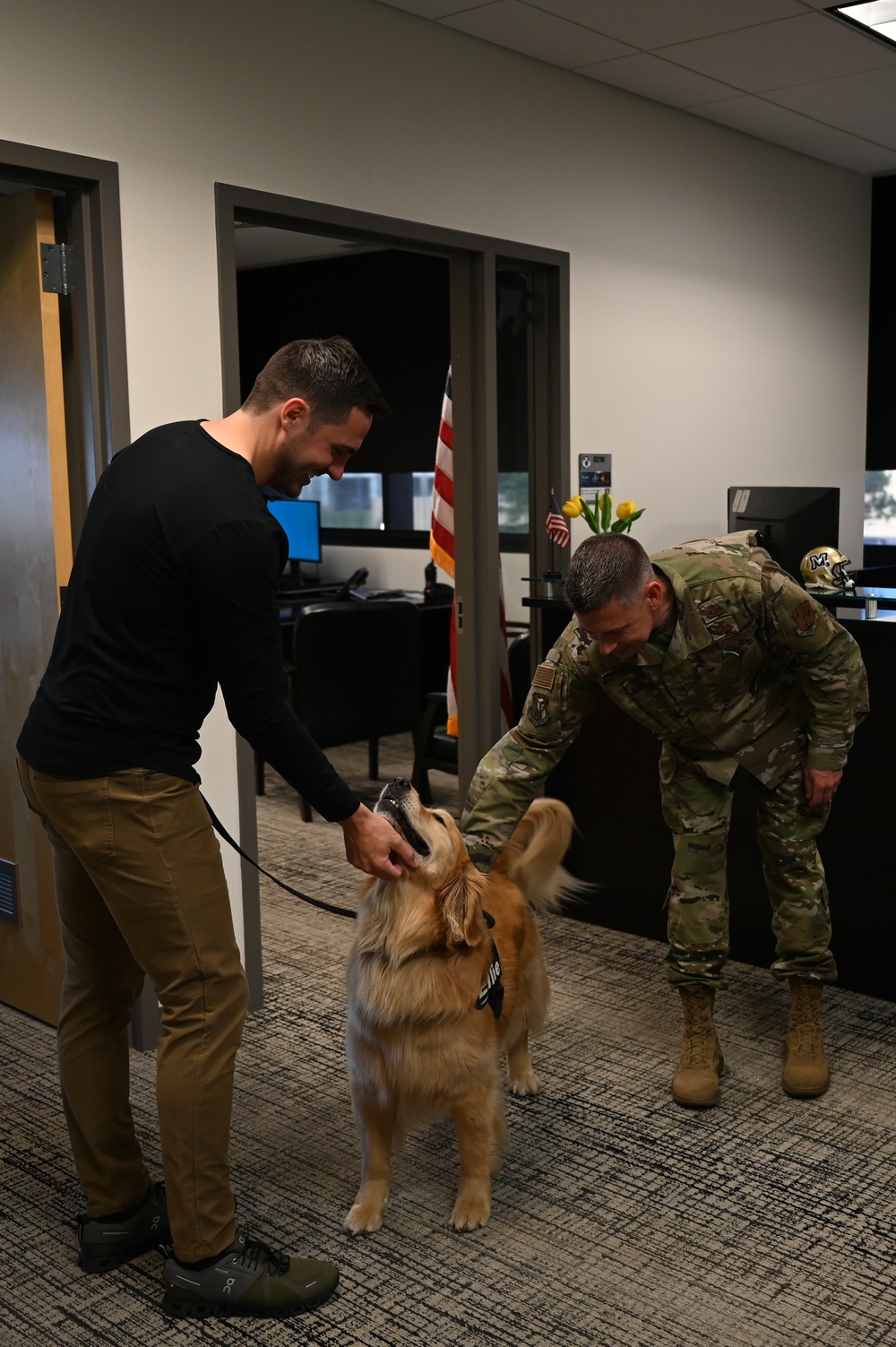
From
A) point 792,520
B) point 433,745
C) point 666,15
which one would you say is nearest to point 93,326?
point 666,15

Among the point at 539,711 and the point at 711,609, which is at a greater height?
the point at 711,609

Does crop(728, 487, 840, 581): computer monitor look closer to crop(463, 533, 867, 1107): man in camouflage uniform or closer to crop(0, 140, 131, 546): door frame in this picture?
crop(463, 533, 867, 1107): man in camouflage uniform

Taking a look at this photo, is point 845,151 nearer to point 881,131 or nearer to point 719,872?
point 881,131

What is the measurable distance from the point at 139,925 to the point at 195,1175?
0.42m

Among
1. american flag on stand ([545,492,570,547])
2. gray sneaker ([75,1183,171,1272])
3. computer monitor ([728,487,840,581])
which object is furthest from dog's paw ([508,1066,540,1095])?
computer monitor ([728,487,840,581])

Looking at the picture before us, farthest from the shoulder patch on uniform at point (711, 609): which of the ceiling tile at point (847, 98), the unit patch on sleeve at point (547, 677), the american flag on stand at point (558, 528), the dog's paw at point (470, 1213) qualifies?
the ceiling tile at point (847, 98)

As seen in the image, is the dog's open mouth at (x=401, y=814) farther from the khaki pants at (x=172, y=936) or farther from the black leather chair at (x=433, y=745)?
the black leather chair at (x=433, y=745)

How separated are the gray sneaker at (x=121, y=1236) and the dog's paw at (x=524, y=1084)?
88cm

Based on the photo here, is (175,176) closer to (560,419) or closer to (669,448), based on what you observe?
(560,419)

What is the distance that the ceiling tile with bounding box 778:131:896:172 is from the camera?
5328 millimetres

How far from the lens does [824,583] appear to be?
3.60 meters

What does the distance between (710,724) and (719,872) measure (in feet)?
1.28

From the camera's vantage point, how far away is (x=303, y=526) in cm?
756

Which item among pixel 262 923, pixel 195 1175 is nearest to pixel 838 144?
pixel 262 923
